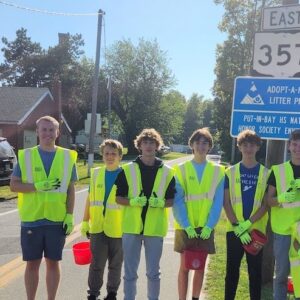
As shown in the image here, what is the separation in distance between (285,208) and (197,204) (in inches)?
35.0

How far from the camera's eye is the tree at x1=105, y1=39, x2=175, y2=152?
192 feet

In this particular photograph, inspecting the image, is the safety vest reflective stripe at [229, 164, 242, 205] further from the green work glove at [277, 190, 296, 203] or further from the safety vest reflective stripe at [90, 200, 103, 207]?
the safety vest reflective stripe at [90, 200, 103, 207]

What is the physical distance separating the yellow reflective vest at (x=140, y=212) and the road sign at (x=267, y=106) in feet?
5.02

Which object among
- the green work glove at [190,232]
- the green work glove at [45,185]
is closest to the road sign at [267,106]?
the green work glove at [190,232]

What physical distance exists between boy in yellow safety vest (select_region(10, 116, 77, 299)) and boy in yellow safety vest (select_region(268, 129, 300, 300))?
2.06m

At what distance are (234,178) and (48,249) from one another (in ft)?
6.57

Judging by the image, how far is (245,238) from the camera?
468 centimetres

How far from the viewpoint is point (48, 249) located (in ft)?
15.6

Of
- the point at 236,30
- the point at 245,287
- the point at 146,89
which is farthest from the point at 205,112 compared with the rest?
the point at 245,287

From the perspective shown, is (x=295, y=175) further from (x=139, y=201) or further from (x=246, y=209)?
(x=139, y=201)

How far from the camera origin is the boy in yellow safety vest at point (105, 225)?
5.16 metres

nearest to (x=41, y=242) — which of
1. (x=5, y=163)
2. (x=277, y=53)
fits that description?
(x=277, y=53)

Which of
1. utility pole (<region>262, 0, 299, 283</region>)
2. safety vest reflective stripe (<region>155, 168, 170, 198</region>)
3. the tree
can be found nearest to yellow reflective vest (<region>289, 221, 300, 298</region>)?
utility pole (<region>262, 0, 299, 283</region>)

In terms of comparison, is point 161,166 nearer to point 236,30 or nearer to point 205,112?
point 236,30
